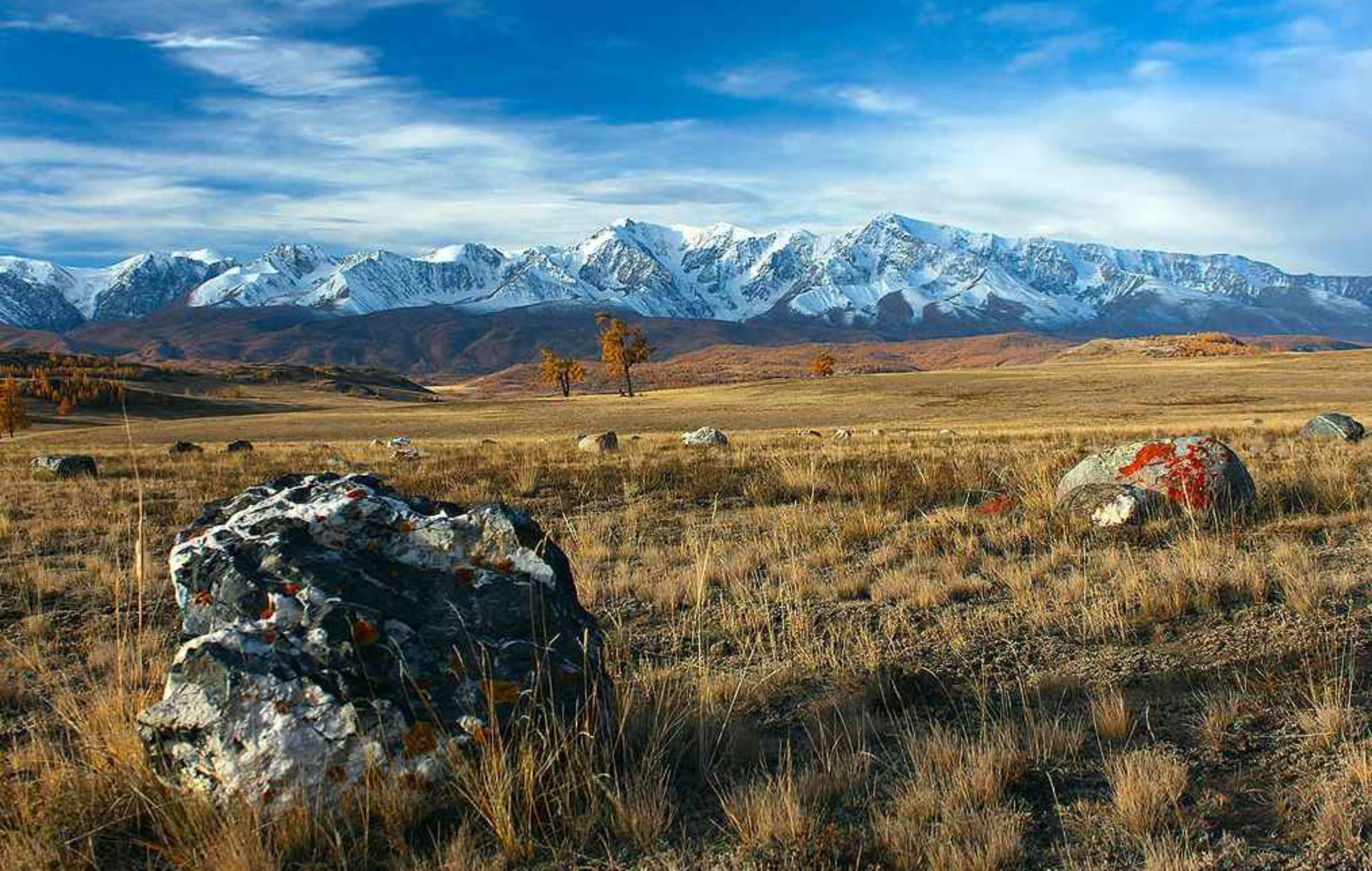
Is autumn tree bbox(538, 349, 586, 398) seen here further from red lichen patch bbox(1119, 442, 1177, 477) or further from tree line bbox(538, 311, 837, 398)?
red lichen patch bbox(1119, 442, 1177, 477)

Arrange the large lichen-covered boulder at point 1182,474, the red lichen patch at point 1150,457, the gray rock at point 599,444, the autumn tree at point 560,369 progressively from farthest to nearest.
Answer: the autumn tree at point 560,369
the gray rock at point 599,444
the red lichen patch at point 1150,457
the large lichen-covered boulder at point 1182,474

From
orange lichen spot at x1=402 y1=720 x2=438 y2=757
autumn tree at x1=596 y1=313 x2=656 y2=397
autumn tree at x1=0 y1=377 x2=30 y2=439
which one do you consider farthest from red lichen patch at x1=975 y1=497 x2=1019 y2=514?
autumn tree at x1=596 y1=313 x2=656 y2=397

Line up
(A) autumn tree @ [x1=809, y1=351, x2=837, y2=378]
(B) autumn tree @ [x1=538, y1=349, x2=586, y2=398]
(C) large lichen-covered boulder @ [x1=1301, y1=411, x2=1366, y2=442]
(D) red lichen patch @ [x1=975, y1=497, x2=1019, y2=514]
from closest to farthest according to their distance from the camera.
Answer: (D) red lichen patch @ [x1=975, y1=497, x2=1019, y2=514]
(C) large lichen-covered boulder @ [x1=1301, y1=411, x2=1366, y2=442]
(B) autumn tree @ [x1=538, y1=349, x2=586, y2=398]
(A) autumn tree @ [x1=809, y1=351, x2=837, y2=378]

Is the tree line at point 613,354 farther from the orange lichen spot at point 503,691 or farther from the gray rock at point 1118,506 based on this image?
the orange lichen spot at point 503,691

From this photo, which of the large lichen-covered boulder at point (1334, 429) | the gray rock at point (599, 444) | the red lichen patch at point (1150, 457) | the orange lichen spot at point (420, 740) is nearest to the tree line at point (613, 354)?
→ the gray rock at point (599, 444)

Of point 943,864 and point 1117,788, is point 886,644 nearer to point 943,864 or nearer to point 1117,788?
point 1117,788

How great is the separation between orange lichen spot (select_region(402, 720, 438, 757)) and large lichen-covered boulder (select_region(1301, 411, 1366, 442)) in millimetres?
24172

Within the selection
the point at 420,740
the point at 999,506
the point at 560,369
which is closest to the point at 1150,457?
the point at 999,506

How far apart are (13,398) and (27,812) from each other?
3217 inches

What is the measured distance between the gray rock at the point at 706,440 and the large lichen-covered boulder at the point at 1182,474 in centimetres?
1612

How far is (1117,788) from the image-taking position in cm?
372

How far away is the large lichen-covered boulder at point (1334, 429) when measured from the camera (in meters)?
21.8

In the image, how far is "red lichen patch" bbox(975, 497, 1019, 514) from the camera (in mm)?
10812

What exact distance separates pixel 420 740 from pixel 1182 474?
955cm
